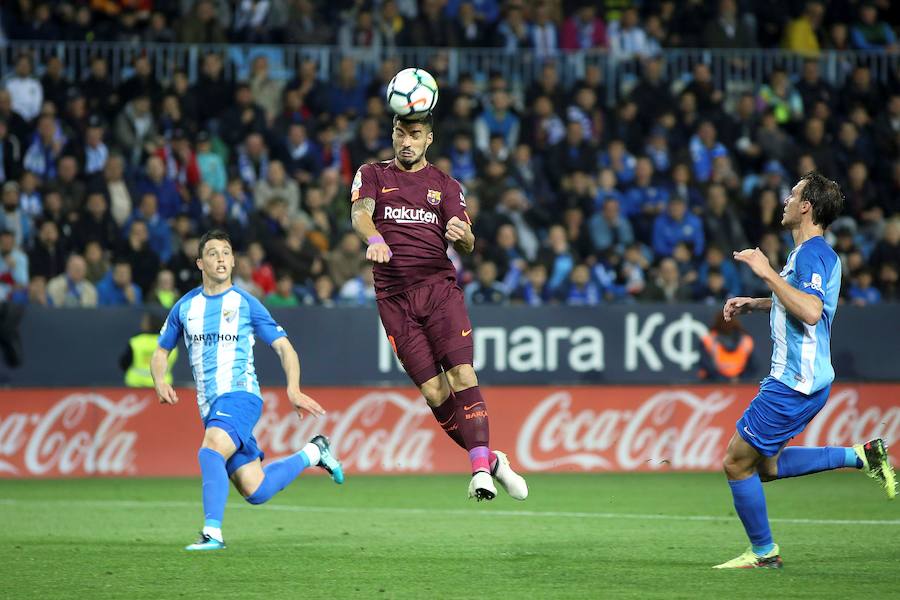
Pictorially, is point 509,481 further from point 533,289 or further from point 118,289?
point 118,289

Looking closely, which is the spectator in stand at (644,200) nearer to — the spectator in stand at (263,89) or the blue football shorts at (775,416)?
the spectator in stand at (263,89)

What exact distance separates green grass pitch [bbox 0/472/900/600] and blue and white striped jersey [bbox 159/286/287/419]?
1063 mm

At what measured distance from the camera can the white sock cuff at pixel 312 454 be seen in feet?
31.8

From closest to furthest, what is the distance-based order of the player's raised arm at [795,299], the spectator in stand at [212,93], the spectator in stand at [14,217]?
the player's raised arm at [795,299] → the spectator in stand at [14,217] → the spectator in stand at [212,93]

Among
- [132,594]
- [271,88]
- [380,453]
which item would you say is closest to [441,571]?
[132,594]

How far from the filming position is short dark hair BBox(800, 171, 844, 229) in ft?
25.9

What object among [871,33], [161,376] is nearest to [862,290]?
[871,33]

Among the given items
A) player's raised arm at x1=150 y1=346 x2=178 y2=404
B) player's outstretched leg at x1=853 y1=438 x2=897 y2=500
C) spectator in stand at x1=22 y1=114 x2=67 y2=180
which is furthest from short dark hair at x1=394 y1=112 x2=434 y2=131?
spectator in stand at x1=22 y1=114 x2=67 y2=180

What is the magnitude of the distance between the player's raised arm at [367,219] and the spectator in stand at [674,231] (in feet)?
33.5

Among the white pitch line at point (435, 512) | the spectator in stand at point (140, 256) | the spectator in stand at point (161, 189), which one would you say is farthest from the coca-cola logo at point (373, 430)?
the spectator in stand at point (161, 189)

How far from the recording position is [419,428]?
1574cm

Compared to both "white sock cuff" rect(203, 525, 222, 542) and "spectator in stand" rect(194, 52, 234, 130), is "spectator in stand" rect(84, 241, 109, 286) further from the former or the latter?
"white sock cuff" rect(203, 525, 222, 542)

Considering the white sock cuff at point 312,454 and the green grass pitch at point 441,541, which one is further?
the white sock cuff at point 312,454

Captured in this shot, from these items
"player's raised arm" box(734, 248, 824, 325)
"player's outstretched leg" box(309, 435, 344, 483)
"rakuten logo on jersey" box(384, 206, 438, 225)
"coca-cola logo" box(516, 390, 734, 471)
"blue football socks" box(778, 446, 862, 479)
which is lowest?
"coca-cola logo" box(516, 390, 734, 471)
